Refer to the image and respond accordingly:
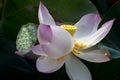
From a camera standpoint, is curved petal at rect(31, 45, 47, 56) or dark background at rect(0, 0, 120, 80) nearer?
curved petal at rect(31, 45, 47, 56)

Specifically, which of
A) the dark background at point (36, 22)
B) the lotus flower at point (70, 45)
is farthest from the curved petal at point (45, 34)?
the dark background at point (36, 22)

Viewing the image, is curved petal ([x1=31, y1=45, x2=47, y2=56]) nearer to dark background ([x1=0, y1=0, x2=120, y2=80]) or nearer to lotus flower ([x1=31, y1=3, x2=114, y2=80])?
lotus flower ([x1=31, y1=3, x2=114, y2=80])

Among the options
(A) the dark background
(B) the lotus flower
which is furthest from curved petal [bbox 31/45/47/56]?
(A) the dark background

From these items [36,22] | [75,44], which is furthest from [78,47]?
[36,22]

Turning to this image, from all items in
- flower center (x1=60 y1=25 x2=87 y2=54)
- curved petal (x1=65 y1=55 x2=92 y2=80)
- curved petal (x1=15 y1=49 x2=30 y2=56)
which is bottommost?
A: curved petal (x1=65 y1=55 x2=92 y2=80)

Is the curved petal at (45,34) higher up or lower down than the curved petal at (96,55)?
higher up

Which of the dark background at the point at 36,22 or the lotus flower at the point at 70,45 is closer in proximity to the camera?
the lotus flower at the point at 70,45

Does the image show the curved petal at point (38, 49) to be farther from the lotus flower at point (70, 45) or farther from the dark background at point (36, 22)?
the dark background at point (36, 22)

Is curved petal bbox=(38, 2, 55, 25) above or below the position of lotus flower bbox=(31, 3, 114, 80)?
above
